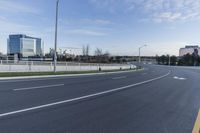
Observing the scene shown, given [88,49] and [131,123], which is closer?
[131,123]

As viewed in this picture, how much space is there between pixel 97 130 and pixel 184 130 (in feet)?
7.38

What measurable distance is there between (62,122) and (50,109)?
158cm

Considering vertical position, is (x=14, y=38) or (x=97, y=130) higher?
(x=14, y=38)

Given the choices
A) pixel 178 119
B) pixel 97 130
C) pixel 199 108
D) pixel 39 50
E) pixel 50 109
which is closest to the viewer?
pixel 97 130

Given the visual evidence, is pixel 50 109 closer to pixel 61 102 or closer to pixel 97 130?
pixel 61 102

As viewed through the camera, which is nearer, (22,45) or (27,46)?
(22,45)

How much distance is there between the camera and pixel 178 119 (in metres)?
6.80

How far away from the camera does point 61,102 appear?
8.68 meters

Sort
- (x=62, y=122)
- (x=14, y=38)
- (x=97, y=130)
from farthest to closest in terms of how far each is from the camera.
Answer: (x=14, y=38) < (x=62, y=122) < (x=97, y=130)

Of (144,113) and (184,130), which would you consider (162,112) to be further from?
(184,130)

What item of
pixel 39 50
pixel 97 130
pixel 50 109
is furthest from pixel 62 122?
pixel 39 50

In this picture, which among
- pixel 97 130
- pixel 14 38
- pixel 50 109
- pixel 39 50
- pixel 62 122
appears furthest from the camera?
pixel 39 50

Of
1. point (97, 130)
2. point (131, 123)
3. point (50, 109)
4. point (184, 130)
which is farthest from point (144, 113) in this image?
point (50, 109)

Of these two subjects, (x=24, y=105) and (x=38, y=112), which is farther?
(x=24, y=105)
